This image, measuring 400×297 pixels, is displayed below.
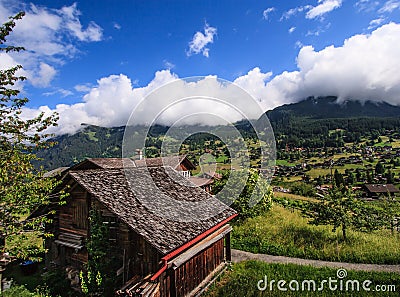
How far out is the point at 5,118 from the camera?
28.7 ft

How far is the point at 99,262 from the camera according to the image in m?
9.16

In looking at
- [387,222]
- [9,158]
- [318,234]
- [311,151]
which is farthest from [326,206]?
[311,151]

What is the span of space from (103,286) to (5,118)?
7095mm

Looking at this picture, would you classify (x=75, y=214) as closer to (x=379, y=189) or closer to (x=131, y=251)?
(x=131, y=251)

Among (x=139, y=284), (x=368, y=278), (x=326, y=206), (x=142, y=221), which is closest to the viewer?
(x=139, y=284)

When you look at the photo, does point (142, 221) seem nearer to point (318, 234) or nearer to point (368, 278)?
point (368, 278)

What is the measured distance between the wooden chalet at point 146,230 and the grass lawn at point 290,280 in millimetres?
904

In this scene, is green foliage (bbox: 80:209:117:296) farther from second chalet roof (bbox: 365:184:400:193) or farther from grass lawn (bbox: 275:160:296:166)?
grass lawn (bbox: 275:160:296:166)

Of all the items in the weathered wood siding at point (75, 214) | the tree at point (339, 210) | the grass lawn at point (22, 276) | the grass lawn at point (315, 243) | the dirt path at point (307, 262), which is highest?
the weathered wood siding at point (75, 214)

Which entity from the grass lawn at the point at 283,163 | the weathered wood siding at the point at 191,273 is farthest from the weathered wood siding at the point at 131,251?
the grass lawn at the point at 283,163

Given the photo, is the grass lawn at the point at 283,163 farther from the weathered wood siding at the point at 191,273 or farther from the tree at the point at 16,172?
the tree at the point at 16,172

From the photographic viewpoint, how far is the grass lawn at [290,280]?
969 cm

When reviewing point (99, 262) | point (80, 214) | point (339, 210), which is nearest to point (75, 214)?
point (80, 214)

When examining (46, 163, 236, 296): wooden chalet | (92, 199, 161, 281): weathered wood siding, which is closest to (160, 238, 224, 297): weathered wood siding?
(46, 163, 236, 296): wooden chalet
